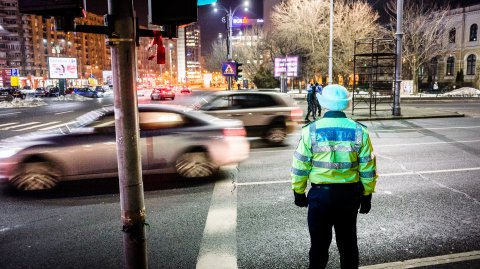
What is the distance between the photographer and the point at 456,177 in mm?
8180

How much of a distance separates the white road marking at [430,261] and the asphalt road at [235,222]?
0.08ft

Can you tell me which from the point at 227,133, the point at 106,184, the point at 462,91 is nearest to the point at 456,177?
the point at 227,133

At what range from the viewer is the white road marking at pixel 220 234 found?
453 centimetres

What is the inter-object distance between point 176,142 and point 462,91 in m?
45.4

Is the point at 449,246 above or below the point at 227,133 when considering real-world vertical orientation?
below

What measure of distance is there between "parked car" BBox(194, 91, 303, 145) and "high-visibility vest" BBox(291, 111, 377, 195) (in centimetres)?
890

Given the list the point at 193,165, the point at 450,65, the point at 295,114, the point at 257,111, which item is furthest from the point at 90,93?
→ the point at 193,165

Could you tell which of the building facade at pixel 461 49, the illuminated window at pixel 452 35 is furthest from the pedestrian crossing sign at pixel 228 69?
the illuminated window at pixel 452 35

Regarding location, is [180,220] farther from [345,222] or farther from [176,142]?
[345,222]

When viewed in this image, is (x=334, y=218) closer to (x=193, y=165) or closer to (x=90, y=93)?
(x=193, y=165)

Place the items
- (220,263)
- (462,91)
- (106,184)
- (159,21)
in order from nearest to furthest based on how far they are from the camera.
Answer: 1. (159,21)
2. (220,263)
3. (106,184)
4. (462,91)

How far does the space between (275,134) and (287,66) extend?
2072 centimetres

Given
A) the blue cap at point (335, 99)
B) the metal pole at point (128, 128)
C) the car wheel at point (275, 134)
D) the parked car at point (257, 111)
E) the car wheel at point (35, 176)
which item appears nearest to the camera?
the metal pole at point (128, 128)

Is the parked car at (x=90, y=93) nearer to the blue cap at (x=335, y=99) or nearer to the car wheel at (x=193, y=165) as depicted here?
the car wheel at (x=193, y=165)
